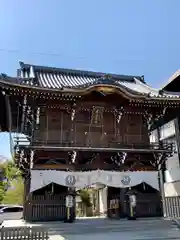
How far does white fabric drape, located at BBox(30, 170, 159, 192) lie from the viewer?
12055 millimetres

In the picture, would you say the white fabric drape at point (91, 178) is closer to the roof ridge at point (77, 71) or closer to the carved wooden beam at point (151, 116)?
the carved wooden beam at point (151, 116)

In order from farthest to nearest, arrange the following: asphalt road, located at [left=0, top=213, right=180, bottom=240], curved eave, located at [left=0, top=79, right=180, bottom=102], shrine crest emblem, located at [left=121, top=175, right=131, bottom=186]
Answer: shrine crest emblem, located at [left=121, top=175, right=131, bottom=186] < curved eave, located at [left=0, top=79, right=180, bottom=102] < asphalt road, located at [left=0, top=213, right=180, bottom=240]

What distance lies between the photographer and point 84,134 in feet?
47.4

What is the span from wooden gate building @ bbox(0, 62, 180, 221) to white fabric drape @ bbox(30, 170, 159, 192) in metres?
0.29

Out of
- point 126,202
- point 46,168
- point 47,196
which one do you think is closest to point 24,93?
point 46,168

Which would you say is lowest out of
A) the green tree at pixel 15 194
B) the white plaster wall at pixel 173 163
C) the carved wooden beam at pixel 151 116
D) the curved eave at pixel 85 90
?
the green tree at pixel 15 194

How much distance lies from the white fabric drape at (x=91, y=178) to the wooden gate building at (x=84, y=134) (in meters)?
0.29

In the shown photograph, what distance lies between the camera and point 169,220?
11.9m

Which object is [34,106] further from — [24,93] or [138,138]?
[138,138]

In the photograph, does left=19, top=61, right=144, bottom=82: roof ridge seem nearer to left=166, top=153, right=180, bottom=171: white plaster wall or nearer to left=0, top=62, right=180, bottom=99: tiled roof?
left=0, top=62, right=180, bottom=99: tiled roof

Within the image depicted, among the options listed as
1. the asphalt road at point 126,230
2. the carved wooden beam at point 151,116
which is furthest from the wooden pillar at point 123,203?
the carved wooden beam at point 151,116

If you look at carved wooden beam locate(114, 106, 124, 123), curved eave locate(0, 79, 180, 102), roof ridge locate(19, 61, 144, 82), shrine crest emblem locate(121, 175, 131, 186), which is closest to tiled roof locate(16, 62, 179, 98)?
roof ridge locate(19, 61, 144, 82)

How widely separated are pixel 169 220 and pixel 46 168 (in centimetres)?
653

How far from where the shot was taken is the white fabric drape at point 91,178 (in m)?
12.1
